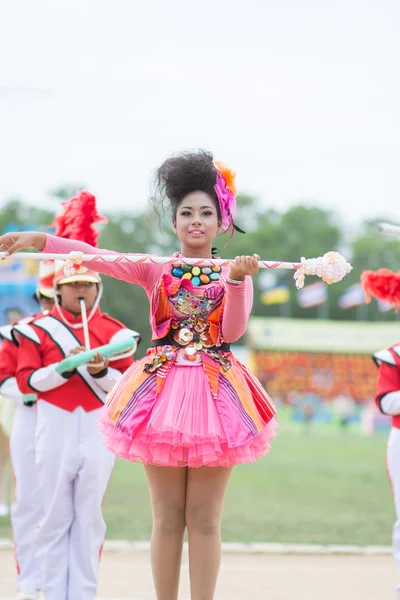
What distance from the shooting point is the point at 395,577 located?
5777 millimetres

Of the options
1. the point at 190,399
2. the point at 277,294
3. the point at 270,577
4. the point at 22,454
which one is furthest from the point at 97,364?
the point at 277,294

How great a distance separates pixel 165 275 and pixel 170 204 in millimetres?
353

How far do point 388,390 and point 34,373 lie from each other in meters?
1.85

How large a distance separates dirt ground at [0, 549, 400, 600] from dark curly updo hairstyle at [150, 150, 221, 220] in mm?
2357

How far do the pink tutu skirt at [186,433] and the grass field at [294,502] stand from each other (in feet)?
14.1

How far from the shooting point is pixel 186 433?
3.21m

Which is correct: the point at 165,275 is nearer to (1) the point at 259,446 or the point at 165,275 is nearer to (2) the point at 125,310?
(1) the point at 259,446

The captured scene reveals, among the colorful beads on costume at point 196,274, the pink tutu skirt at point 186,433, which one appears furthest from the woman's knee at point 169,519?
the colorful beads on costume at point 196,274

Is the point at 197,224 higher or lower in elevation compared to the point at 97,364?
higher

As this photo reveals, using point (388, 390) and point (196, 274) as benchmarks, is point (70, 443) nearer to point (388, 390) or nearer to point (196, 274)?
point (196, 274)

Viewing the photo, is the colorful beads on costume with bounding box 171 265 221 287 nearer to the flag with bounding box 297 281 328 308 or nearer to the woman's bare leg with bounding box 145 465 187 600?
the woman's bare leg with bounding box 145 465 187 600

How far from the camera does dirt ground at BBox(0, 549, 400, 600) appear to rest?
16.9 ft

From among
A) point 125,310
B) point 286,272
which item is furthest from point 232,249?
point 125,310

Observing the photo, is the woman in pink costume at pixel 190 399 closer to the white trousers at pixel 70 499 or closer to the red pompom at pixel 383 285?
the white trousers at pixel 70 499
